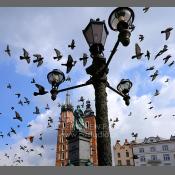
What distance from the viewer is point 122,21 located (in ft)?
15.0

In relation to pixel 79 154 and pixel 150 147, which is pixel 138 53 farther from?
pixel 150 147

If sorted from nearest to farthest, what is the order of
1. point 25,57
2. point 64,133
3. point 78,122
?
point 25,57 → point 78,122 → point 64,133

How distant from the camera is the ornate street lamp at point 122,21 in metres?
4.44

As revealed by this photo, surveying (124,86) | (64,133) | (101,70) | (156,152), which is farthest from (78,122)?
(64,133)

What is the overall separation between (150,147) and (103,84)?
210 ft

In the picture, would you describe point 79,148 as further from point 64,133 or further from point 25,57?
point 64,133

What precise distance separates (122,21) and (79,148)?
23859 millimetres

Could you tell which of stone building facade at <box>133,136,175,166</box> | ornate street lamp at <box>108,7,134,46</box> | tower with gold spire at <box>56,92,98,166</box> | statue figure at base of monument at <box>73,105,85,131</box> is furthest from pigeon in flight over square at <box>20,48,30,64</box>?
tower with gold spire at <box>56,92,98,166</box>

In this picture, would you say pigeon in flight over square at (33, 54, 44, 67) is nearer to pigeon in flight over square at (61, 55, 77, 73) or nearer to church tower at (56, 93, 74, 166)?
pigeon in flight over square at (61, 55, 77, 73)

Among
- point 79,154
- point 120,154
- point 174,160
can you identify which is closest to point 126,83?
point 79,154

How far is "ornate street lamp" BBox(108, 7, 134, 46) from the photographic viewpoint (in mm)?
4441

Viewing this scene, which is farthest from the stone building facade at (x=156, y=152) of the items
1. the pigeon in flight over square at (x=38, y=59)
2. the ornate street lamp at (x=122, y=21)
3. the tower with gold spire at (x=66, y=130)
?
the ornate street lamp at (x=122, y=21)

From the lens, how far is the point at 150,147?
65.5m

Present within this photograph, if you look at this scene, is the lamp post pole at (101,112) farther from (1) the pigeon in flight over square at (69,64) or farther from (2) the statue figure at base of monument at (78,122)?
(2) the statue figure at base of monument at (78,122)
